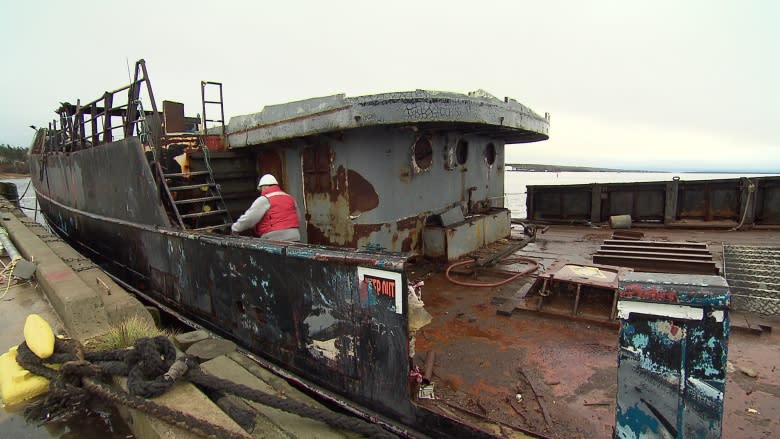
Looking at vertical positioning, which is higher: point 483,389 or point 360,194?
point 360,194

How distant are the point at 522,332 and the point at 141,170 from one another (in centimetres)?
556

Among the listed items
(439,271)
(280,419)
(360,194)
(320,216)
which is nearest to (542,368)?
(280,419)

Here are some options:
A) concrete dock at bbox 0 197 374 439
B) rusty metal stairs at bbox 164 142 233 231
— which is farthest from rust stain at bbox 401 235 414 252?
concrete dock at bbox 0 197 374 439

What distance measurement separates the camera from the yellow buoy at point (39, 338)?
307 centimetres

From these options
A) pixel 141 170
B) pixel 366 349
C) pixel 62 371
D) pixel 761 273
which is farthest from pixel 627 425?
pixel 141 170

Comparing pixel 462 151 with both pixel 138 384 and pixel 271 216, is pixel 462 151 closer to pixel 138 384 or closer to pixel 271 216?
pixel 271 216

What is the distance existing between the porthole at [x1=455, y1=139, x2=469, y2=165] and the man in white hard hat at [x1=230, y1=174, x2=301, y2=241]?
10.5 feet

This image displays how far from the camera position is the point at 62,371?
117 inches

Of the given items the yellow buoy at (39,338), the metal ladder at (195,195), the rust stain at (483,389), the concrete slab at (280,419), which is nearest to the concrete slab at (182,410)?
the concrete slab at (280,419)

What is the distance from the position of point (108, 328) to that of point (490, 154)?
6.52 meters

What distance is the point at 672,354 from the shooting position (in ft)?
5.80

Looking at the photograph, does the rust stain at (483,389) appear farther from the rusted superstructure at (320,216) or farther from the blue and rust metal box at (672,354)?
the blue and rust metal box at (672,354)

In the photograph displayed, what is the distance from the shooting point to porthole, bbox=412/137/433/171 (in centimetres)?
600

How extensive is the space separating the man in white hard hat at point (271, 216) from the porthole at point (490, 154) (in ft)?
14.1
